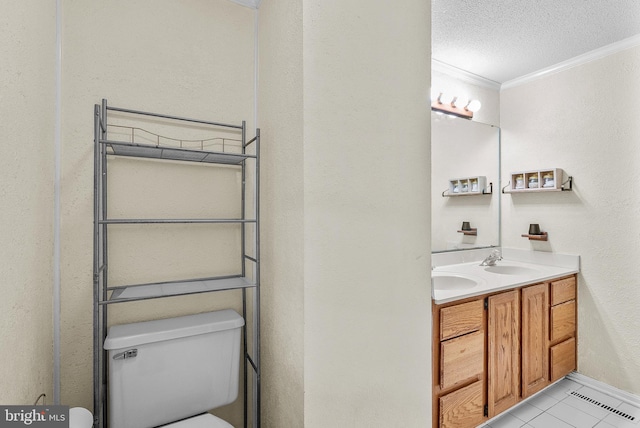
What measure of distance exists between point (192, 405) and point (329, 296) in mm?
788

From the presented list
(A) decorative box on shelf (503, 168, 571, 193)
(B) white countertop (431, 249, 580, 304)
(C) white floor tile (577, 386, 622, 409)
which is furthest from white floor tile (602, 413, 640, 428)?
(A) decorative box on shelf (503, 168, 571, 193)

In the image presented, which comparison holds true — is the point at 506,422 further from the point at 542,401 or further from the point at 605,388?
the point at 605,388

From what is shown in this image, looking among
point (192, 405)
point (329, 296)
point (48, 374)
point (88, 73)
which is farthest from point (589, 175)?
point (48, 374)

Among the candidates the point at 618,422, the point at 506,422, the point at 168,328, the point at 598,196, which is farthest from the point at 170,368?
the point at 598,196

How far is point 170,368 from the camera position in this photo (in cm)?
120

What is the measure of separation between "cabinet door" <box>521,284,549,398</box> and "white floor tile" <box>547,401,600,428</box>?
5.3 inches

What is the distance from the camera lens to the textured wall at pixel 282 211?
1.02m

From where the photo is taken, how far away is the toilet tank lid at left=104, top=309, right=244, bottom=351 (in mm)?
1130

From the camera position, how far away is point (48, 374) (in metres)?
1.11

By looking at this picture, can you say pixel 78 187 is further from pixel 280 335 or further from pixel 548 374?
pixel 548 374

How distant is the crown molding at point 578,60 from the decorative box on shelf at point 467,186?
877mm

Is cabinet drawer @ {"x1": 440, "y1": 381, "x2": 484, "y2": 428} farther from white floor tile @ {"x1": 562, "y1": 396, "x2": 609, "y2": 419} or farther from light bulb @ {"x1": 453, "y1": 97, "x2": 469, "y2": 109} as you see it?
light bulb @ {"x1": 453, "y1": 97, "x2": 469, "y2": 109}

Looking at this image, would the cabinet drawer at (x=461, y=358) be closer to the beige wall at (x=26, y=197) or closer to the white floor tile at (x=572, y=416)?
the white floor tile at (x=572, y=416)

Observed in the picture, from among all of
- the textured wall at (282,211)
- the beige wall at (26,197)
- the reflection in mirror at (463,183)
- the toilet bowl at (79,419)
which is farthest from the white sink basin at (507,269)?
the beige wall at (26,197)
